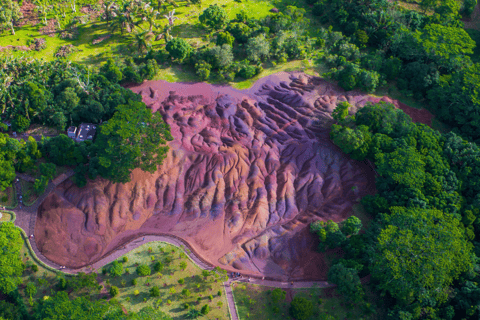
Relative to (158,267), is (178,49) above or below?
above

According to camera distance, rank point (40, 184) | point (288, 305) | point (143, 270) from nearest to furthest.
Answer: point (143, 270)
point (288, 305)
point (40, 184)

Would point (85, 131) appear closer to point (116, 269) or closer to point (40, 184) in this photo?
point (40, 184)

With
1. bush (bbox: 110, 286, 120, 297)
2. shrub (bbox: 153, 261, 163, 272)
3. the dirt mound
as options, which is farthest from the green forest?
the dirt mound

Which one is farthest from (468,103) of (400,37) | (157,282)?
(157,282)

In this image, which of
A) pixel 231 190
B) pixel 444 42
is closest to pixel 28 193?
pixel 231 190

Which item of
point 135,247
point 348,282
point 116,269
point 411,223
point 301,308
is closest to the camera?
point 301,308

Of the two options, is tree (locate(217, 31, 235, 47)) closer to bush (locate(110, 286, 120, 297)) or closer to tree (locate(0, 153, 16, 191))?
tree (locate(0, 153, 16, 191))

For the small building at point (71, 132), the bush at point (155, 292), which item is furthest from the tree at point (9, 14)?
the bush at point (155, 292)
